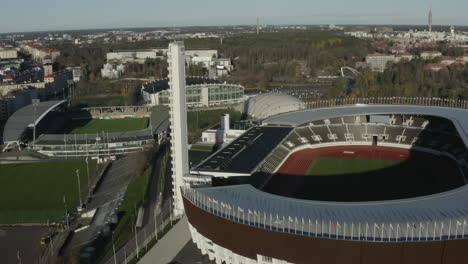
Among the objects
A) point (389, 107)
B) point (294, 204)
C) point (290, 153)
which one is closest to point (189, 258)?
point (294, 204)

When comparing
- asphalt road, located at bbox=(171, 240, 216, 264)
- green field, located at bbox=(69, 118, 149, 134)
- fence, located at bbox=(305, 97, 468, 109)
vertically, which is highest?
fence, located at bbox=(305, 97, 468, 109)

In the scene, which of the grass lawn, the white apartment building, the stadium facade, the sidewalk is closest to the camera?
the sidewalk

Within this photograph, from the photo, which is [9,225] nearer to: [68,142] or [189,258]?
[189,258]

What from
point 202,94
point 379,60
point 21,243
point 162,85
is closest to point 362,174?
point 21,243

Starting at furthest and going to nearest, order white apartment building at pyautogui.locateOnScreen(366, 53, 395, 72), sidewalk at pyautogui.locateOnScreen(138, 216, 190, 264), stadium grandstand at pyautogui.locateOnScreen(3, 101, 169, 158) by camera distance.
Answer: white apartment building at pyautogui.locateOnScreen(366, 53, 395, 72), stadium grandstand at pyautogui.locateOnScreen(3, 101, 169, 158), sidewalk at pyautogui.locateOnScreen(138, 216, 190, 264)

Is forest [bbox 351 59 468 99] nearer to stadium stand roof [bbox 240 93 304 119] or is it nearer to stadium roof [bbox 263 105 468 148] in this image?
stadium stand roof [bbox 240 93 304 119]

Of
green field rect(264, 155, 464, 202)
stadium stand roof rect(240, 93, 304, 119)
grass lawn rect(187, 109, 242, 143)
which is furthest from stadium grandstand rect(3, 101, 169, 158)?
green field rect(264, 155, 464, 202)
